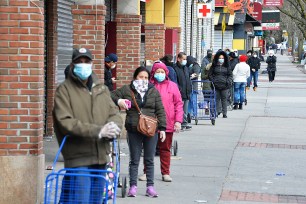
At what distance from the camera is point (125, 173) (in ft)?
42.8

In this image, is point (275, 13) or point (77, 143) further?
point (275, 13)

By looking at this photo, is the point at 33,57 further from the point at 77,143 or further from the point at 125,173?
the point at 125,173

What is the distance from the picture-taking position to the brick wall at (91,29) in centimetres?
1466

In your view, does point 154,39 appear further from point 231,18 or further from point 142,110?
point 231,18

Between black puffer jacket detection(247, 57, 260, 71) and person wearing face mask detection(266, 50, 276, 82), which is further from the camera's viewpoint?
person wearing face mask detection(266, 50, 276, 82)

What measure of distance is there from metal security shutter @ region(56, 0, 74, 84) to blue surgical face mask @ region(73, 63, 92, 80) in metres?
10.4

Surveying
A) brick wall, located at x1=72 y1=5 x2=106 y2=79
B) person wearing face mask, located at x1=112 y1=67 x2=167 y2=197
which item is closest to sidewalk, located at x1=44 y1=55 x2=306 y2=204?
person wearing face mask, located at x1=112 y1=67 x2=167 y2=197

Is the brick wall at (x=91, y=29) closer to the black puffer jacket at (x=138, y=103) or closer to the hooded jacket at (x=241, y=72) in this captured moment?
the black puffer jacket at (x=138, y=103)

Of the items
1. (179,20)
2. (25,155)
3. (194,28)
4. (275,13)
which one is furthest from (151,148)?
(275,13)

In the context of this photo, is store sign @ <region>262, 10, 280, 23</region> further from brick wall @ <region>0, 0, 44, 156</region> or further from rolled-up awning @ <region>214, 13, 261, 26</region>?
brick wall @ <region>0, 0, 44, 156</region>

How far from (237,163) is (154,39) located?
765 cm

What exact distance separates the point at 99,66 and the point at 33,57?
17.2 feet

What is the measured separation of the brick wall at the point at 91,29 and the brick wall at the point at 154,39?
693 cm

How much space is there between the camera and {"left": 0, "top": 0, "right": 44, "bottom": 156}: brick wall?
9.70 m
